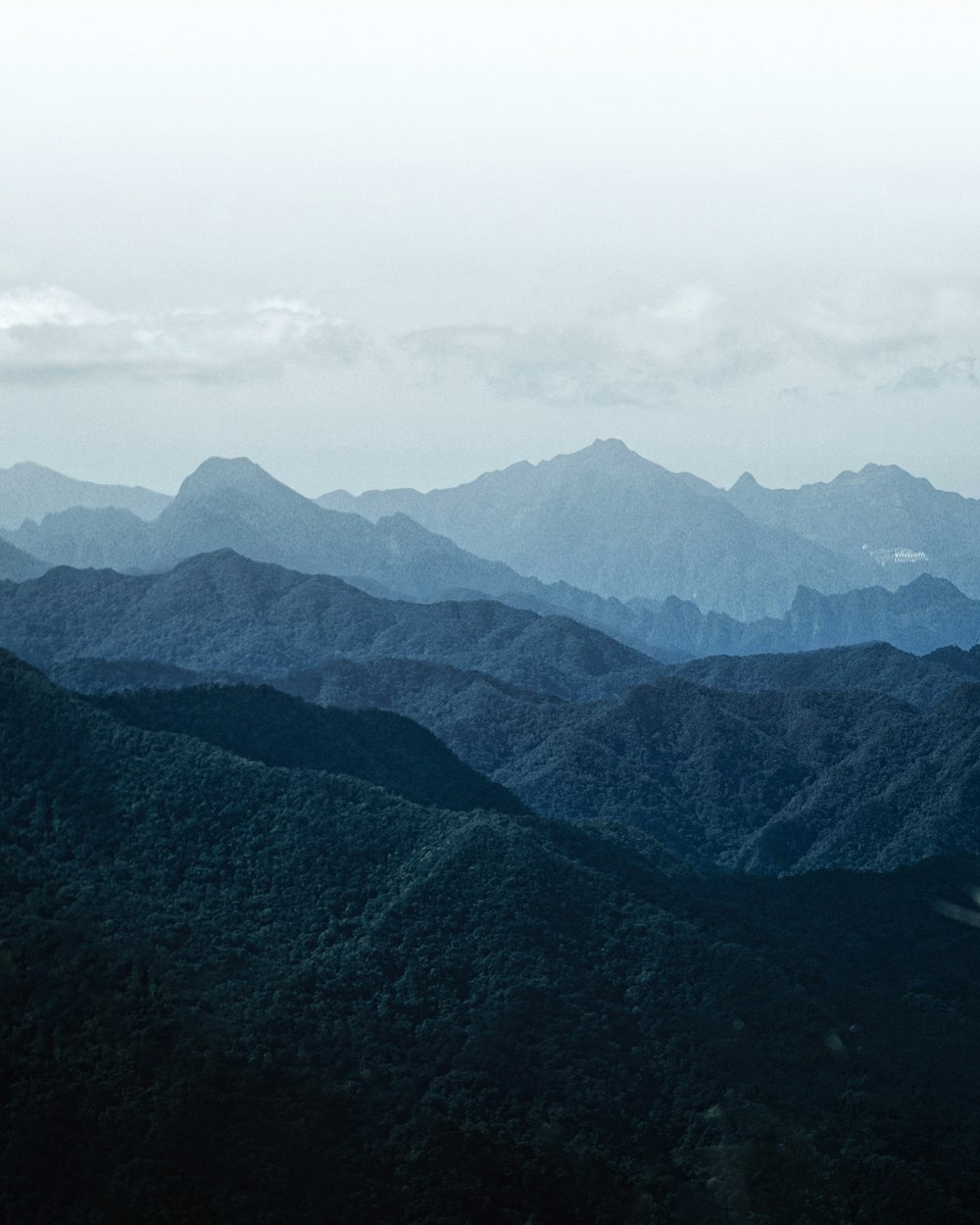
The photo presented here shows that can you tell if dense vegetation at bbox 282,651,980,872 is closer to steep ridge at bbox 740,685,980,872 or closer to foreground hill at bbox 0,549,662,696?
steep ridge at bbox 740,685,980,872

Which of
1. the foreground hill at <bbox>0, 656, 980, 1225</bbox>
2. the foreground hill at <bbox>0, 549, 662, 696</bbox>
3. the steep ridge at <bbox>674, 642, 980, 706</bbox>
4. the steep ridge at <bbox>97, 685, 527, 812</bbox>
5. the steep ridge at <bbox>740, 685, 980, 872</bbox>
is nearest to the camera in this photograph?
the foreground hill at <bbox>0, 656, 980, 1225</bbox>

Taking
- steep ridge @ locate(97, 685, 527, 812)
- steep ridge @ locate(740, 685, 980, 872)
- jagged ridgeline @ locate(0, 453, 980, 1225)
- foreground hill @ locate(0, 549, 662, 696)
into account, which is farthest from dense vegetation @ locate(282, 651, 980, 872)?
foreground hill @ locate(0, 549, 662, 696)

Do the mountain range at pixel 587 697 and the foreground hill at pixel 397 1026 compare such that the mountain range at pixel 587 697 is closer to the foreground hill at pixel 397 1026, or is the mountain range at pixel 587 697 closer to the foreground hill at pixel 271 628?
the foreground hill at pixel 271 628

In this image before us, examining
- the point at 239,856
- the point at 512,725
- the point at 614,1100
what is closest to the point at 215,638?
the point at 512,725

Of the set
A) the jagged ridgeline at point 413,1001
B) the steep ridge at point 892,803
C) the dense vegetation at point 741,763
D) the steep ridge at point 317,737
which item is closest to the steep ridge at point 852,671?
the dense vegetation at point 741,763

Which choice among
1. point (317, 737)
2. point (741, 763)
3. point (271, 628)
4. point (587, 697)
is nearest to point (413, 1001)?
point (317, 737)

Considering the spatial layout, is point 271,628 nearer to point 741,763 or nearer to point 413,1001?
point 741,763
